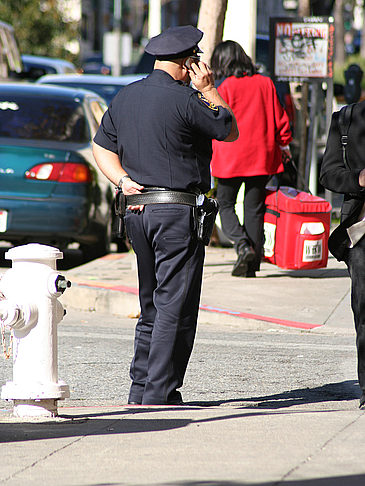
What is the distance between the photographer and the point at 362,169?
5.31m

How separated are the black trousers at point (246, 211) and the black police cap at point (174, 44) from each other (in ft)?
13.2

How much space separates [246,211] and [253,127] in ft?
2.36

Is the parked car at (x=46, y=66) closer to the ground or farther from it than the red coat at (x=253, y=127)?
closer to the ground

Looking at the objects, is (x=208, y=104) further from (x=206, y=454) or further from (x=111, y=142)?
(x=206, y=454)

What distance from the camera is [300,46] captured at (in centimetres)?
1320

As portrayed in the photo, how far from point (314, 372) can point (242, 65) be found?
347cm

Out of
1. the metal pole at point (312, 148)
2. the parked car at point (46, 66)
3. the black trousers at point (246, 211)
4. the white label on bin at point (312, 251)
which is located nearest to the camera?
the white label on bin at point (312, 251)

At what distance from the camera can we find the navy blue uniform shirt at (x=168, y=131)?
17.0 feet

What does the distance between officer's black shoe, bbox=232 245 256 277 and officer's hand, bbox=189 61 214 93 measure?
412 centimetres

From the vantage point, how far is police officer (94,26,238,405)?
206 inches

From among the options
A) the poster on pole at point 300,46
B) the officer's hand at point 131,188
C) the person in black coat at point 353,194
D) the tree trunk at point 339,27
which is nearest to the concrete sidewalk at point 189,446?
the person in black coat at point 353,194

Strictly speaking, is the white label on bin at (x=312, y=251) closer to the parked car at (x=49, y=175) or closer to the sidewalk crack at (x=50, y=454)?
the parked car at (x=49, y=175)

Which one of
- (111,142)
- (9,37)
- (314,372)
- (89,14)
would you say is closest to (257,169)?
(314,372)

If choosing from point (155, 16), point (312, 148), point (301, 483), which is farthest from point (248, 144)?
point (155, 16)
